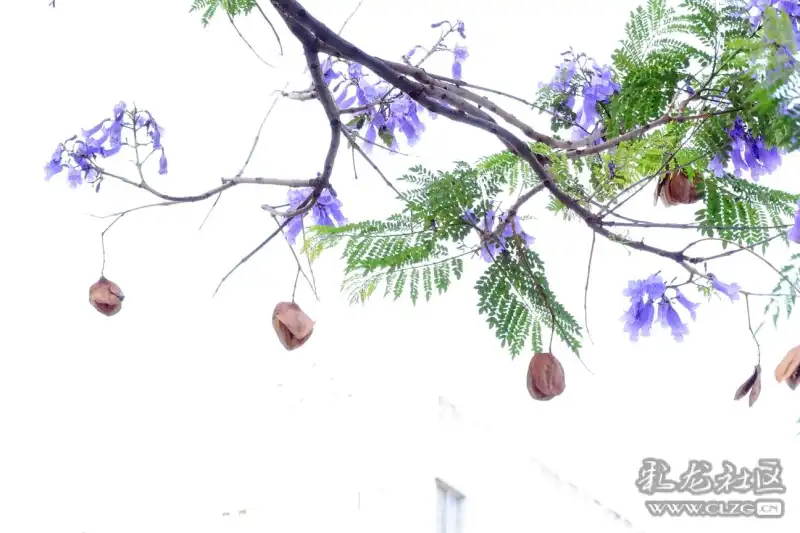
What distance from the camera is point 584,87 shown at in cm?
95

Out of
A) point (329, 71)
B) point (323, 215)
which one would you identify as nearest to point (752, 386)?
point (323, 215)

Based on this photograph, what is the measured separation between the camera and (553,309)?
2.48 ft

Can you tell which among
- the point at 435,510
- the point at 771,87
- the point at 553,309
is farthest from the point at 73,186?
the point at 435,510

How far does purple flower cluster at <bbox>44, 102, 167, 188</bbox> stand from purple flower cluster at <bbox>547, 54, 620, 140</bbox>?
526mm

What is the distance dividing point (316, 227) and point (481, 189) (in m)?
0.14

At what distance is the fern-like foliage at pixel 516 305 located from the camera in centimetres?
76

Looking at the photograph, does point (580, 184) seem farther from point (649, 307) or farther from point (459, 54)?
point (459, 54)

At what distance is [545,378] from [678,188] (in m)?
0.20

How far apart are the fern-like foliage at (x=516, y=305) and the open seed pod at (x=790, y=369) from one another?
0.67ft

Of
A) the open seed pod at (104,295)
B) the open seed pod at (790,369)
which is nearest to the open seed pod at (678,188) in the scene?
the open seed pod at (790,369)

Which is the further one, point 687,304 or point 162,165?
point 162,165

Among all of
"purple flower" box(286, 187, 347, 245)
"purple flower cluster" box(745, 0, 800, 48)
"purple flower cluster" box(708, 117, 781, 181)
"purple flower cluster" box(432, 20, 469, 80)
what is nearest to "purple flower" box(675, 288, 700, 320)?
"purple flower cluster" box(708, 117, 781, 181)

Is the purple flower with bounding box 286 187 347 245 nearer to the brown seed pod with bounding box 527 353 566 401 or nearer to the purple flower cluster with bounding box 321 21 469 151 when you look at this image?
the purple flower cluster with bounding box 321 21 469 151

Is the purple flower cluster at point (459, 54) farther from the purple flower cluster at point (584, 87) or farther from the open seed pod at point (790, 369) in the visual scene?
the open seed pod at point (790, 369)
